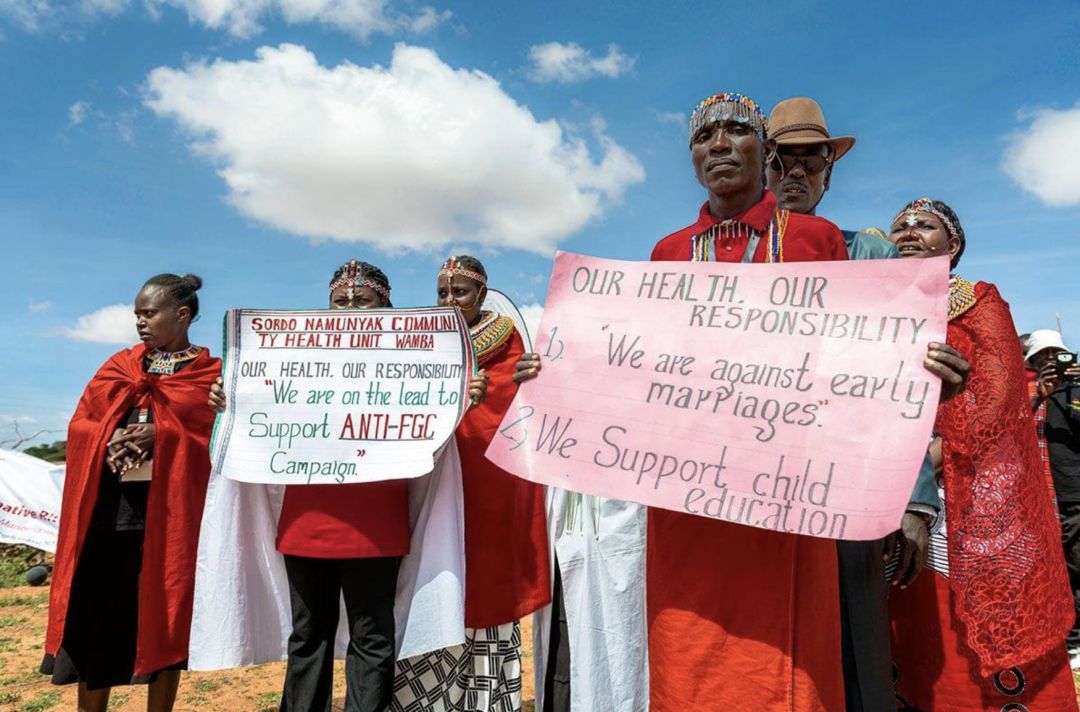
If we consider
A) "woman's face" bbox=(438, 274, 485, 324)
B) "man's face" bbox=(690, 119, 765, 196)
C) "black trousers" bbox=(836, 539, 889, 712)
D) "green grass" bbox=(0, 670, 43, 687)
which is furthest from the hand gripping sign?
"green grass" bbox=(0, 670, 43, 687)

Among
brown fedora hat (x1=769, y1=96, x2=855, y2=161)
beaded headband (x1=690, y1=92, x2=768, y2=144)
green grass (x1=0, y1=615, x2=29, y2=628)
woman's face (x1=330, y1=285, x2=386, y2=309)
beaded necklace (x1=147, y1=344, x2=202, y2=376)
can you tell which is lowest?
green grass (x1=0, y1=615, x2=29, y2=628)

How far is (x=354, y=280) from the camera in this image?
3.68 meters

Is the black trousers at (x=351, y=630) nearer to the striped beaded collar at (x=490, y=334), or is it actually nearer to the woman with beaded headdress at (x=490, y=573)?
the woman with beaded headdress at (x=490, y=573)

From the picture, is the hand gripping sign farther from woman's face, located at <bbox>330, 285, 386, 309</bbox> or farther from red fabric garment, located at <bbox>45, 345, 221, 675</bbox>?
red fabric garment, located at <bbox>45, 345, 221, 675</bbox>

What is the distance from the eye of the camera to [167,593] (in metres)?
3.61

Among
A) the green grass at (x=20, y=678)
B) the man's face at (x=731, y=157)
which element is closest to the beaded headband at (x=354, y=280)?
the man's face at (x=731, y=157)

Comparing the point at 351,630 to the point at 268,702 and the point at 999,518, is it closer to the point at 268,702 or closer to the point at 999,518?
the point at 268,702

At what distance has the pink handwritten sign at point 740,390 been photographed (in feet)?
6.10

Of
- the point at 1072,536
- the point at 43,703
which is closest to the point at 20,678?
the point at 43,703

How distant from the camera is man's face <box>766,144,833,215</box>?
11.0 feet

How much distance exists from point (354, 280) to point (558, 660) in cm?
218

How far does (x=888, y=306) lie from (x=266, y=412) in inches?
102

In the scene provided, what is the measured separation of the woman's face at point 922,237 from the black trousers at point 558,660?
2143mm

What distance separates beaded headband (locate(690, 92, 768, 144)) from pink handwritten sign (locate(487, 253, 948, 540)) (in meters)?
0.52
